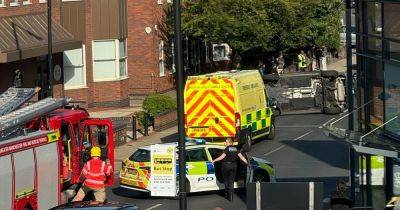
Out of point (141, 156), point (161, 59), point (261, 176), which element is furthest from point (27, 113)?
point (161, 59)

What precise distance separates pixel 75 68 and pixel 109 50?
2.16 m

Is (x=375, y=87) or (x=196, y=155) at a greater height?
(x=375, y=87)

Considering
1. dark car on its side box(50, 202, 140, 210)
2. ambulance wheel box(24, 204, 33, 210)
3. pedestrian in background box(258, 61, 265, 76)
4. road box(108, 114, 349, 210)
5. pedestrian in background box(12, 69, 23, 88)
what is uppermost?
pedestrian in background box(12, 69, 23, 88)

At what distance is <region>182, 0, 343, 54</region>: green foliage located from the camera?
4931 cm

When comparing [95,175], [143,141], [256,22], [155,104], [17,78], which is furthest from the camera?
[256,22]

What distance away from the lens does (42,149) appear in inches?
864

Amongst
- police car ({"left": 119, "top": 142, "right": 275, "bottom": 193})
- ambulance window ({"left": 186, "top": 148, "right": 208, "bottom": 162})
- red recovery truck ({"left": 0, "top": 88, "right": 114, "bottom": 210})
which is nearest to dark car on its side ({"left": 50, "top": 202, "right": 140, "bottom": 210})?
red recovery truck ({"left": 0, "top": 88, "right": 114, "bottom": 210})

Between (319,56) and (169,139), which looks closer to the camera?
(169,139)

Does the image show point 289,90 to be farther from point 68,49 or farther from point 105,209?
point 105,209

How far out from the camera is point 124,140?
37.8 metres

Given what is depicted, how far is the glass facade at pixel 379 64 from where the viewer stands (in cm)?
1892

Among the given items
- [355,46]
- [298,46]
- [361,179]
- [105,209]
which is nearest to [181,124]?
[105,209]

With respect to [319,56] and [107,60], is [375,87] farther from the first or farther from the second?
[319,56]

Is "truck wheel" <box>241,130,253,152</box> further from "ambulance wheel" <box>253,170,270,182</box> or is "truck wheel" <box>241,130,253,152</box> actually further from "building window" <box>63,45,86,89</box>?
"building window" <box>63,45,86,89</box>
